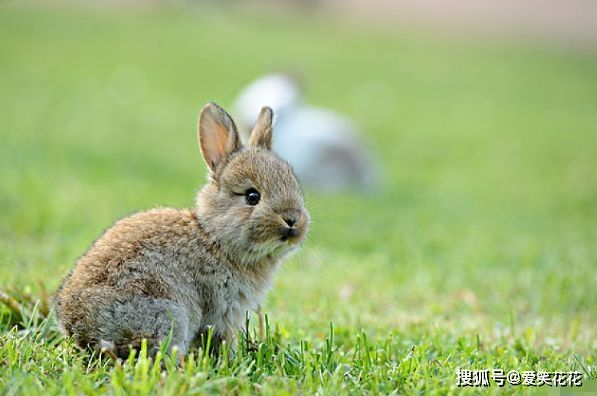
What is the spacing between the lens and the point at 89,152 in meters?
10.6

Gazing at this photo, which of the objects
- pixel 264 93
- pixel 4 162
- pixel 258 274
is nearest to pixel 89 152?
pixel 4 162

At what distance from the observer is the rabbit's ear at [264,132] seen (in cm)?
453

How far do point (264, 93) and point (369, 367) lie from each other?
7.64 m

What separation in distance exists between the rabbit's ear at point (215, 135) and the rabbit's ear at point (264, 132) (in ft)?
0.60

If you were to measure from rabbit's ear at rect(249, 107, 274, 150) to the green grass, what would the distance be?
0.48 meters

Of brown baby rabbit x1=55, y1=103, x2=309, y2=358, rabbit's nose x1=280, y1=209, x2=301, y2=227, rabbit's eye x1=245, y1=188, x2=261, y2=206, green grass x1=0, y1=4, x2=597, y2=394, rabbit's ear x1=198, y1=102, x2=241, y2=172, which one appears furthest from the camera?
rabbit's ear x1=198, y1=102, x2=241, y2=172

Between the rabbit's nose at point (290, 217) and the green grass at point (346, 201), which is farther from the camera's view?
the rabbit's nose at point (290, 217)

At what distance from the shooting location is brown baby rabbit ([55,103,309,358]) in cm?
374

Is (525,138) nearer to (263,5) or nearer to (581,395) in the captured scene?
(581,395)

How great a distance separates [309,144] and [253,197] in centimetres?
718
